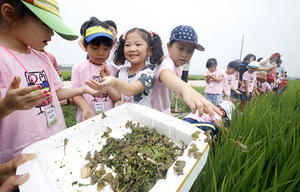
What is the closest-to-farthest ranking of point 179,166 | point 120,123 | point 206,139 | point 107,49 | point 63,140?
point 179,166
point 206,139
point 63,140
point 120,123
point 107,49

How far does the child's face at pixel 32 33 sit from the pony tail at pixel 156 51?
2.84 feet

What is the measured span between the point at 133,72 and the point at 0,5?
943 millimetres

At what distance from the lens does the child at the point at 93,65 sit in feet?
4.16

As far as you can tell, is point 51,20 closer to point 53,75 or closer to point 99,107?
point 53,75

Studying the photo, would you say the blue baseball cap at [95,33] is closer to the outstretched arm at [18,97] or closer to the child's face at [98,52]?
the child's face at [98,52]

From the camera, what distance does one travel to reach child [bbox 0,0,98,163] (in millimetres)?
688

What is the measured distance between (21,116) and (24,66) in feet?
1.01

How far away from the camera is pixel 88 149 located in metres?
0.80

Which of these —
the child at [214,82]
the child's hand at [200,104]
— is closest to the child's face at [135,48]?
the child's hand at [200,104]

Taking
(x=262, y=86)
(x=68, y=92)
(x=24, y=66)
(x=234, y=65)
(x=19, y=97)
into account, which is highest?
(x=234, y=65)

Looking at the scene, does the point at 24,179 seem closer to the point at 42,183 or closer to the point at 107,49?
the point at 42,183

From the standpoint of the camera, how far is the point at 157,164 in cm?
60

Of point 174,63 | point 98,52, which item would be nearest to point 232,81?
point 174,63

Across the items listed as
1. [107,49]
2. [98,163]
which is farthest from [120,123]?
[107,49]
